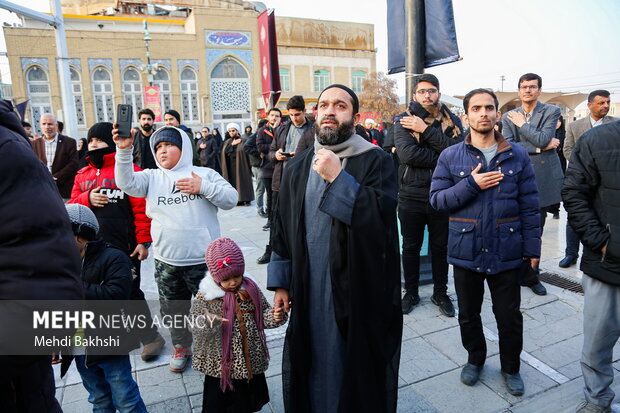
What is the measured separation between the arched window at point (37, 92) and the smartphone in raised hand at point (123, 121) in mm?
33320

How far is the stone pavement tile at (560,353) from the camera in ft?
10.2

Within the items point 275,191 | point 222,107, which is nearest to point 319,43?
point 222,107

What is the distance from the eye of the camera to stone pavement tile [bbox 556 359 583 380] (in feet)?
9.68

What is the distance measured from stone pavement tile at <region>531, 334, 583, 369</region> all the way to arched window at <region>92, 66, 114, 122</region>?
34.9m

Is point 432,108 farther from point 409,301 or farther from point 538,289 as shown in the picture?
point 538,289

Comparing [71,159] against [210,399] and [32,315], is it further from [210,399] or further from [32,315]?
[32,315]

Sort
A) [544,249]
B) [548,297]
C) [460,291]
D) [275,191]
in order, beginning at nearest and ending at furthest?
[460,291] < [548,297] < [544,249] < [275,191]

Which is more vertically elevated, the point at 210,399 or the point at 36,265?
the point at 36,265

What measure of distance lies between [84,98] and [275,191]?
3109cm

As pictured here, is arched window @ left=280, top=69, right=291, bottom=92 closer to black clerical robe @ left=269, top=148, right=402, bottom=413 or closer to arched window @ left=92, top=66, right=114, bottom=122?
arched window @ left=92, top=66, right=114, bottom=122

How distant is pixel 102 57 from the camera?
31.7 m

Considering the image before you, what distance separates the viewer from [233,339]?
2275 mm

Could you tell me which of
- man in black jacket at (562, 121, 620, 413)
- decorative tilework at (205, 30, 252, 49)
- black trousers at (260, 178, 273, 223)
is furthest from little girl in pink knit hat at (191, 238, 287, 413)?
decorative tilework at (205, 30, 252, 49)

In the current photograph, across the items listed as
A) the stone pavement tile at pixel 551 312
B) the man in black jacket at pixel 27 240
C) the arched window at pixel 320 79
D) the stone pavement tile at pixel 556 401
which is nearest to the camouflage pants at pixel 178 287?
the man in black jacket at pixel 27 240
